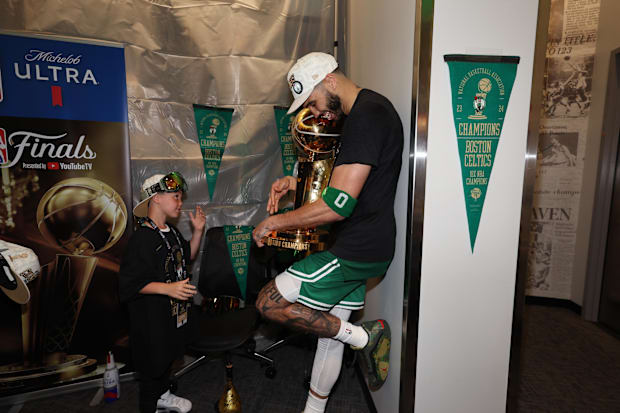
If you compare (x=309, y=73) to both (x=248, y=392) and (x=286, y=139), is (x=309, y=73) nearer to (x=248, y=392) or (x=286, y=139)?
(x=286, y=139)

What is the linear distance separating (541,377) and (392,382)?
1294 millimetres

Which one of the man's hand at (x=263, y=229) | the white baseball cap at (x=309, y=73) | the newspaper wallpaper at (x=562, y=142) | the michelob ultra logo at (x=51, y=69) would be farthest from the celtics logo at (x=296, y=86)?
the newspaper wallpaper at (x=562, y=142)

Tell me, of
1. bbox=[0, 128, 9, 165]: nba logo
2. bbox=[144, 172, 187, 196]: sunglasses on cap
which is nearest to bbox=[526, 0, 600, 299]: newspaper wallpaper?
bbox=[144, 172, 187, 196]: sunglasses on cap

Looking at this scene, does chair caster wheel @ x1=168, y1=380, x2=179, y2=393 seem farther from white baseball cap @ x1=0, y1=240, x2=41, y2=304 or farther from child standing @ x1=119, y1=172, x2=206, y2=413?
white baseball cap @ x1=0, y1=240, x2=41, y2=304

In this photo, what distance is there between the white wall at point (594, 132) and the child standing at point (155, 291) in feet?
11.0

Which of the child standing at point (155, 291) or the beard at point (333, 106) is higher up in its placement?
the beard at point (333, 106)

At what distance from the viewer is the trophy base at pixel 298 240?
1454mm

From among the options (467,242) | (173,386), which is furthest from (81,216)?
(467,242)

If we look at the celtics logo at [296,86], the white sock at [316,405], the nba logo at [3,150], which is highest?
the celtics logo at [296,86]

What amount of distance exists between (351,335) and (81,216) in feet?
5.61

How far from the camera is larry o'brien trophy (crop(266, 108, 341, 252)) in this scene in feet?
4.95

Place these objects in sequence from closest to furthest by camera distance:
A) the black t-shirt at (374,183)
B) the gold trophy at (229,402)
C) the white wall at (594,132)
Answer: the black t-shirt at (374,183) < the gold trophy at (229,402) < the white wall at (594,132)

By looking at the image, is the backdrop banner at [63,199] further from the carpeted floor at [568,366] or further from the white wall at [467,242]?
the carpeted floor at [568,366]

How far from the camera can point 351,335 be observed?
1.52 meters
